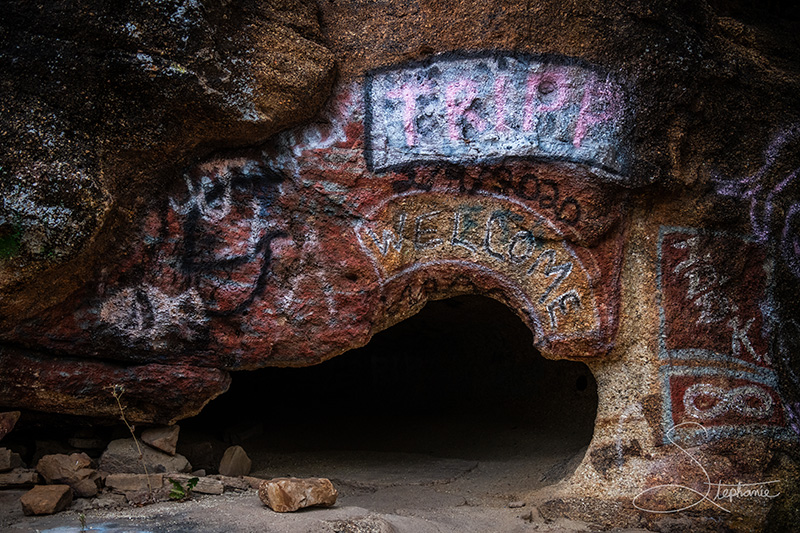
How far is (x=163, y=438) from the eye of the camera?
2715mm

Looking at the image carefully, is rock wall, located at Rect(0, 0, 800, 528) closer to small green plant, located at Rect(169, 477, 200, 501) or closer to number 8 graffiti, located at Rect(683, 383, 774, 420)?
number 8 graffiti, located at Rect(683, 383, 774, 420)

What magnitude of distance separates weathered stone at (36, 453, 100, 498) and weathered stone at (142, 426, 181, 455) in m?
0.26

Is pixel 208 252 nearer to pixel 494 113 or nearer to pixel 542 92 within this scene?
pixel 494 113

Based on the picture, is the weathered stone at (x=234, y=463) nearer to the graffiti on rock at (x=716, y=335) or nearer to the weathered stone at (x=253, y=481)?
the weathered stone at (x=253, y=481)

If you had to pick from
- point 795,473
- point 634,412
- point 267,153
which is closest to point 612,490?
point 634,412

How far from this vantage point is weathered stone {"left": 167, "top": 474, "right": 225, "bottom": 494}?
8.29 feet

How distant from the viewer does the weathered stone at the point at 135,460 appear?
264 cm

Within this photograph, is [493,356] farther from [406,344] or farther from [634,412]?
[634,412]

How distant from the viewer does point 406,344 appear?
491 cm

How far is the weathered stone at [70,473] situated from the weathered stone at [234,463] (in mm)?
531

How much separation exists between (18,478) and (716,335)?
255 centimetres

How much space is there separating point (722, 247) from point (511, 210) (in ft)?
2.54

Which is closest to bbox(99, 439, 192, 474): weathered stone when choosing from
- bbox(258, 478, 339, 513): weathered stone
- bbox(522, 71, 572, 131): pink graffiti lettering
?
bbox(258, 478, 339, 513): weathered stone

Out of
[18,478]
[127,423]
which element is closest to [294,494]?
[127,423]
